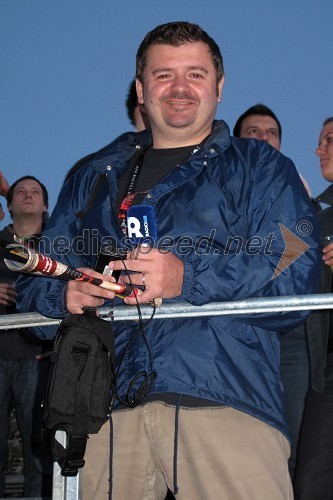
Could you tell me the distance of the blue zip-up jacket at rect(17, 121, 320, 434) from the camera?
2830 millimetres

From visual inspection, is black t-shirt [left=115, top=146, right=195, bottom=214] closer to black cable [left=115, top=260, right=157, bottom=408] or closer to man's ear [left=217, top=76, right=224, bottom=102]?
man's ear [left=217, top=76, right=224, bottom=102]

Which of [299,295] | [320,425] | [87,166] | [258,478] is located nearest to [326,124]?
[320,425]

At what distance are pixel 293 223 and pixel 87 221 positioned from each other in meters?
0.85

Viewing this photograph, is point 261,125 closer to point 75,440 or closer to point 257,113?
point 257,113

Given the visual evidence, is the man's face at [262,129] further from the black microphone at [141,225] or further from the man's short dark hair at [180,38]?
the black microphone at [141,225]

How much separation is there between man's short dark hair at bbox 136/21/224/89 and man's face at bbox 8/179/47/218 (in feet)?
11.0

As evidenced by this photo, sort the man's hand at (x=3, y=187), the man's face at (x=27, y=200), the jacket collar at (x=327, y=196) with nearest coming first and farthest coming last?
the jacket collar at (x=327, y=196) → the man's face at (x=27, y=200) → the man's hand at (x=3, y=187)

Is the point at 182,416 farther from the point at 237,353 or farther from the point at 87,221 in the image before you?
the point at 87,221

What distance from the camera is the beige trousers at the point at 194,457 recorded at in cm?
272

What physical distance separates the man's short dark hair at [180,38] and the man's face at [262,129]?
8.09 feet

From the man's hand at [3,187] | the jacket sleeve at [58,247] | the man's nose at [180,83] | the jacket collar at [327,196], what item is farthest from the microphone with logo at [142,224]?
the man's hand at [3,187]

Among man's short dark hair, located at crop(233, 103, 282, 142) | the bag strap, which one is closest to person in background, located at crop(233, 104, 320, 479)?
man's short dark hair, located at crop(233, 103, 282, 142)

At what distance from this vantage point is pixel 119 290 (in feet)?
9.22

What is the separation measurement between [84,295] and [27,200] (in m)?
4.00
